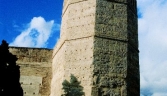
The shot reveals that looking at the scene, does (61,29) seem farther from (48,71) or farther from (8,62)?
(8,62)

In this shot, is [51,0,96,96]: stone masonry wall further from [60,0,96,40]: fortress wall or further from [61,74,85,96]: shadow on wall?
[61,74,85,96]: shadow on wall

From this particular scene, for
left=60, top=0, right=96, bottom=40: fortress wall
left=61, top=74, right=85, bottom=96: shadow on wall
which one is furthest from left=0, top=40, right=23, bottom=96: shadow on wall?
left=60, top=0, right=96, bottom=40: fortress wall

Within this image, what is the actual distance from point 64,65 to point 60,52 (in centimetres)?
133

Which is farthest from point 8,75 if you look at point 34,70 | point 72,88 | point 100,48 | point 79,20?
point 34,70

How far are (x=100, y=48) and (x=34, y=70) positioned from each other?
4.45m

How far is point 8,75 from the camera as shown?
335 inches

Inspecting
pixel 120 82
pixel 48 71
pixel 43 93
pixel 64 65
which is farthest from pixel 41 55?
pixel 120 82

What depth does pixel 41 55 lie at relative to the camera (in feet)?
53.5

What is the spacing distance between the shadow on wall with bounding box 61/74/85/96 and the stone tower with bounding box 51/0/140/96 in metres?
0.31

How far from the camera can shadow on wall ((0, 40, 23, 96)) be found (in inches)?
329

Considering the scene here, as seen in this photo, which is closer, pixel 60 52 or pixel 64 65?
pixel 64 65

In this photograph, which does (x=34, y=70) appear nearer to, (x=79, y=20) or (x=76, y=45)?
(x=76, y=45)

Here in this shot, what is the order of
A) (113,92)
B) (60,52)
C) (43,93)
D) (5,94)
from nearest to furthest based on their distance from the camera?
(5,94) → (113,92) → (60,52) → (43,93)

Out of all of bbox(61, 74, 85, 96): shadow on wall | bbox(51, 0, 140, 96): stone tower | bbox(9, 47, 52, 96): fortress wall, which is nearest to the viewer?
bbox(61, 74, 85, 96): shadow on wall
